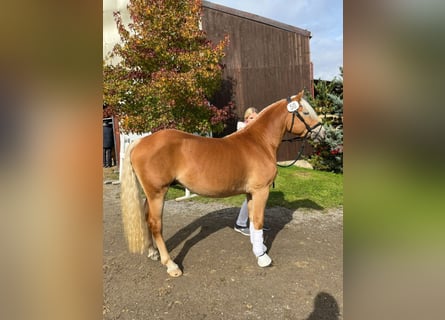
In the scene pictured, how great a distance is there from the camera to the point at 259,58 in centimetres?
963

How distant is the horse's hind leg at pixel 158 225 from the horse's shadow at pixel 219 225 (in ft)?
0.60

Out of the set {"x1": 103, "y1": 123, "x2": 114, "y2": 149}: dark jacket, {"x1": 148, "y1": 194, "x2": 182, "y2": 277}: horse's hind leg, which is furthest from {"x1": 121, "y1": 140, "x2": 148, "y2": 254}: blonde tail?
{"x1": 103, "y1": 123, "x2": 114, "y2": 149}: dark jacket

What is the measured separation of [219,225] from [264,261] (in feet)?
4.83

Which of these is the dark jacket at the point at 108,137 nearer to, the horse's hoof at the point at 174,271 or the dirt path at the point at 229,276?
the dirt path at the point at 229,276

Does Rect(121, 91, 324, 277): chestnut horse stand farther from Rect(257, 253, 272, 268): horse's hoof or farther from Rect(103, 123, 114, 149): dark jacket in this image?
Rect(103, 123, 114, 149): dark jacket

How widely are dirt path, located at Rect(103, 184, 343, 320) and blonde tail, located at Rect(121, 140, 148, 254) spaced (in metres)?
0.42

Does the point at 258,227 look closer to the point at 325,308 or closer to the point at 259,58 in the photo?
the point at 325,308

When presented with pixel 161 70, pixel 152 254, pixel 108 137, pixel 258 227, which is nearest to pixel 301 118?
pixel 258 227

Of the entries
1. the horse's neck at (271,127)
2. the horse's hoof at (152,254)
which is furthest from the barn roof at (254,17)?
the horse's hoof at (152,254)

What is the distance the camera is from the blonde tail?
10.1 ft
